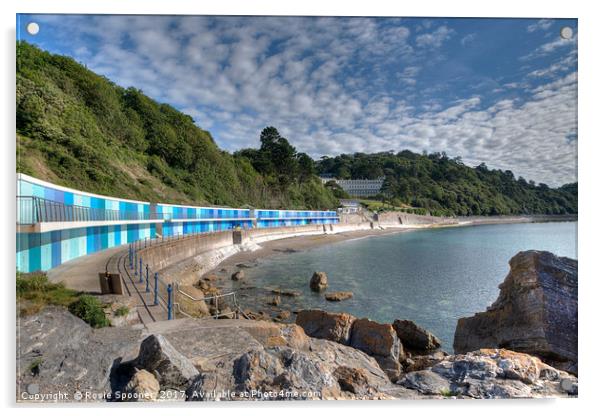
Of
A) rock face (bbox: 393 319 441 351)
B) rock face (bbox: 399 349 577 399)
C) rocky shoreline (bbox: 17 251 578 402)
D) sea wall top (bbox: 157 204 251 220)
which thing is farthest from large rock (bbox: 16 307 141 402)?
sea wall top (bbox: 157 204 251 220)

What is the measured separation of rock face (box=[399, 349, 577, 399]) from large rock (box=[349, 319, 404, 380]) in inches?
107

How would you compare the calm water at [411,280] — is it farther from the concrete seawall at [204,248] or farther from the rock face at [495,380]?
the concrete seawall at [204,248]

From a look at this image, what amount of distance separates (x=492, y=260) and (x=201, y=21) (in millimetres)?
28582

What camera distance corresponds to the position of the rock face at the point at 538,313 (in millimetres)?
5695

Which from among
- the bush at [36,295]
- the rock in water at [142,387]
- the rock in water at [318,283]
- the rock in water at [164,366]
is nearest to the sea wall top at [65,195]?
the bush at [36,295]

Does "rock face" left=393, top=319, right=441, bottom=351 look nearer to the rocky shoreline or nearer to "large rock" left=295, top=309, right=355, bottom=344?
"large rock" left=295, top=309, right=355, bottom=344

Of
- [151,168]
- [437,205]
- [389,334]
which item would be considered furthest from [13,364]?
[437,205]

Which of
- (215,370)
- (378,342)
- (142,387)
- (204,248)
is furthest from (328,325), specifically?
(204,248)

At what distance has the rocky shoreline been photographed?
3961mm

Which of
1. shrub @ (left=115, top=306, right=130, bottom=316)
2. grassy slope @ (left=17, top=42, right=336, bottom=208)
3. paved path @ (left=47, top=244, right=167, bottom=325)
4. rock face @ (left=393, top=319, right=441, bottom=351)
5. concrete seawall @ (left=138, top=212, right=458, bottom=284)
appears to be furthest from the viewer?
grassy slope @ (left=17, top=42, right=336, bottom=208)

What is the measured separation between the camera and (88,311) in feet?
16.3

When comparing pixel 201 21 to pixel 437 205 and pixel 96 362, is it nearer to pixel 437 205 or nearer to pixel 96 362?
pixel 96 362

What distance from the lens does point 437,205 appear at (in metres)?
74.7

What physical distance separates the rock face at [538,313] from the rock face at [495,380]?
1072 mm
